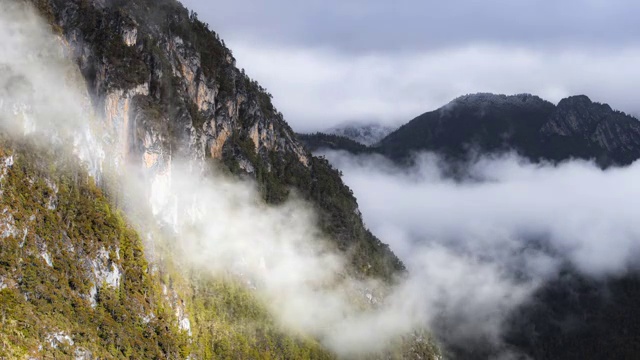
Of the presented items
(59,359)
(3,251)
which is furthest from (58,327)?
(3,251)

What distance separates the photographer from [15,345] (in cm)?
18000

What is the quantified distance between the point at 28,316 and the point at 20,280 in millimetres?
11948

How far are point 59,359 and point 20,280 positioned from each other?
24153 mm

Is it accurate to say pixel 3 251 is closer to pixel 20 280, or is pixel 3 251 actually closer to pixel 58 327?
pixel 20 280

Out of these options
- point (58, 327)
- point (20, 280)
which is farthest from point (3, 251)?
point (58, 327)

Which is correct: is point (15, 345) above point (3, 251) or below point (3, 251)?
below

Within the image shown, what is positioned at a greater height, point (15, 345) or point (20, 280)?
point (20, 280)

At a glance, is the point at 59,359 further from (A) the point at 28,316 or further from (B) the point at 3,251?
(B) the point at 3,251

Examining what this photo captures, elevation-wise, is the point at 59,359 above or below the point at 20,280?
below

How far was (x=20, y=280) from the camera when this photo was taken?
198 metres

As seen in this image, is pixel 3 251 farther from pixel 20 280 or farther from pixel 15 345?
pixel 15 345

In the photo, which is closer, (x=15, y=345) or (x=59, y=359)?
(x=15, y=345)

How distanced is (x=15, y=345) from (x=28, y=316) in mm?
12152

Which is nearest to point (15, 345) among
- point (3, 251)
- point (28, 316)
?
point (28, 316)
